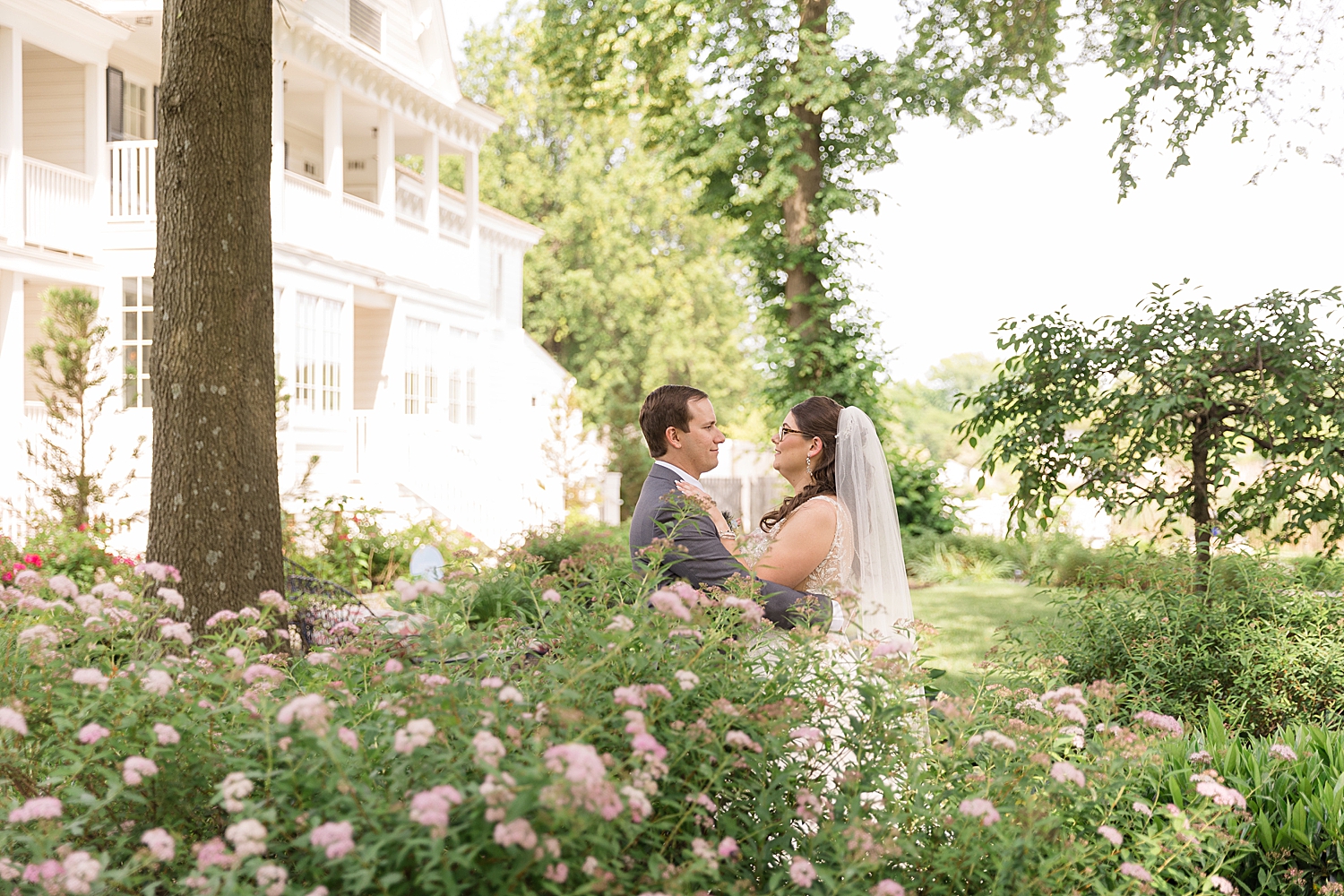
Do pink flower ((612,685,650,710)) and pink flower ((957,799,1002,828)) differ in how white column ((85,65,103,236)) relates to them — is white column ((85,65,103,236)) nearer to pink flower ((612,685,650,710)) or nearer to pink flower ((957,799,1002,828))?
pink flower ((612,685,650,710))

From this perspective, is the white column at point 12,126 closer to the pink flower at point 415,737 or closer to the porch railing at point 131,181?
the porch railing at point 131,181

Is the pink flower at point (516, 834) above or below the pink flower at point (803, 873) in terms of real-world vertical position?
above

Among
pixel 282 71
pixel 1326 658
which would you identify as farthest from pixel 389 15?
pixel 1326 658

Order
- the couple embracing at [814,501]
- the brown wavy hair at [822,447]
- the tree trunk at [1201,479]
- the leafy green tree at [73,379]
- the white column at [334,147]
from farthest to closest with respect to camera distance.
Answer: the white column at [334,147], the leafy green tree at [73,379], the tree trunk at [1201,479], the brown wavy hair at [822,447], the couple embracing at [814,501]

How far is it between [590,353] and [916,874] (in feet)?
126

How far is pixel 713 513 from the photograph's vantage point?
327cm

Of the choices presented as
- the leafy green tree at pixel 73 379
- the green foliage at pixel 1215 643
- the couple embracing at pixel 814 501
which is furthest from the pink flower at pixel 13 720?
the leafy green tree at pixel 73 379

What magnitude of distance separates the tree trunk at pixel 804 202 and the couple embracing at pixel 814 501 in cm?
1027

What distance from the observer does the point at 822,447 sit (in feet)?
15.5

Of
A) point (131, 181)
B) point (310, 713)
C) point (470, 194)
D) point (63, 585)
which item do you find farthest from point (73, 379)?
point (470, 194)

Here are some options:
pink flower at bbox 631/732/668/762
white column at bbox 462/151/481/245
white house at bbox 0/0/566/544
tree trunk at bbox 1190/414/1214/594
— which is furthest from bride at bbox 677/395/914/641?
white column at bbox 462/151/481/245

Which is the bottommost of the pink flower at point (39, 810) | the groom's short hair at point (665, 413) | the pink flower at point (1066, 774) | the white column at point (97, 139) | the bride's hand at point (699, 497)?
the pink flower at point (1066, 774)

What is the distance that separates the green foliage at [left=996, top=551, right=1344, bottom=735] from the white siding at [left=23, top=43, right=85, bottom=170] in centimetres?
1448

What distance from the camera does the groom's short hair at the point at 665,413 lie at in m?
4.55
